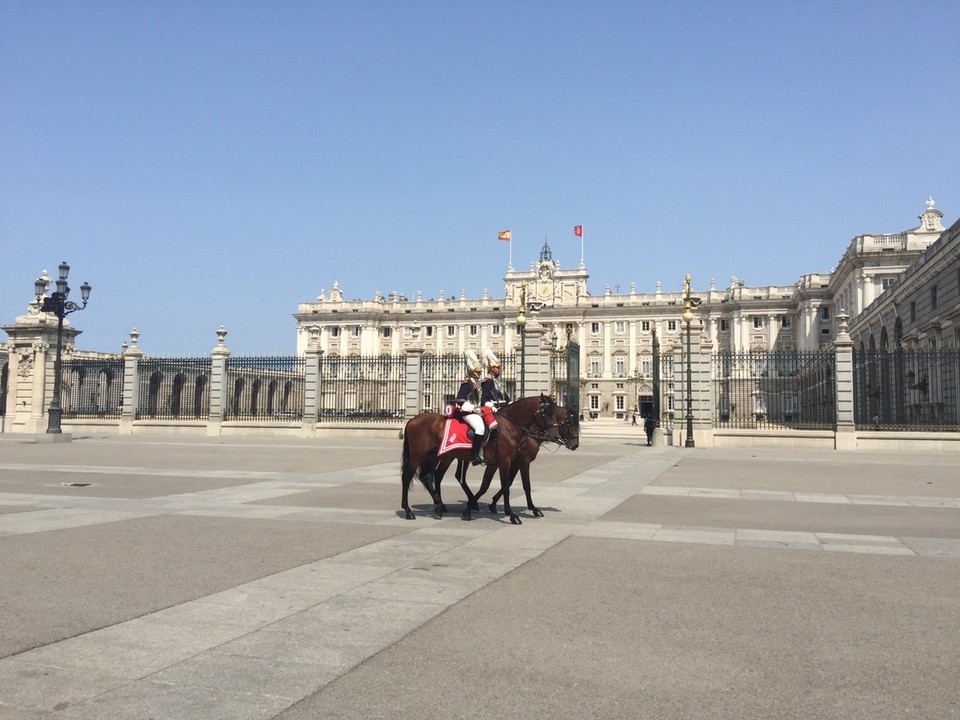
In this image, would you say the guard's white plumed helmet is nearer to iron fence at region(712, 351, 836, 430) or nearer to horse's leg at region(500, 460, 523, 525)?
horse's leg at region(500, 460, 523, 525)

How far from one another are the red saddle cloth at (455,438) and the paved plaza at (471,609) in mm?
979

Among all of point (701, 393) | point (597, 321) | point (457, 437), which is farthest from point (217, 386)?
point (597, 321)

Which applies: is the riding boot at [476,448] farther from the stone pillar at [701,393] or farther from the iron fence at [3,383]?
the iron fence at [3,383]

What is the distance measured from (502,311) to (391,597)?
10146 centimetres

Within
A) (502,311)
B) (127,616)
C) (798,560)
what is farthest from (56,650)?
(502,311)

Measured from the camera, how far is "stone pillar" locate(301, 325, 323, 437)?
107 feet

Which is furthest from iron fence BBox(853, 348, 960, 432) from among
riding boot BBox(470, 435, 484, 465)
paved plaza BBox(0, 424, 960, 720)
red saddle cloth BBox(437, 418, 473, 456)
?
red saddle cloth BBox(437, 418, 473, 456)

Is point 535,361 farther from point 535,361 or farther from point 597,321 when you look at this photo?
point 597,321

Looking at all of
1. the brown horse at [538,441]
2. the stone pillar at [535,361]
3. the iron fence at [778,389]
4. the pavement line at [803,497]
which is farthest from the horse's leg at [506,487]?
the iron fence at [778,389]

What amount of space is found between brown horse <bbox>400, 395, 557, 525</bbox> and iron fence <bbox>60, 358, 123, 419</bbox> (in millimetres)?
30568

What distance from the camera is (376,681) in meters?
4.09

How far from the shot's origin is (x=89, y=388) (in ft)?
132

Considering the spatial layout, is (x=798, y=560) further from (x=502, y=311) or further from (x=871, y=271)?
(x=502, y=311)

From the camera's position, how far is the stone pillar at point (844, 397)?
2731cm
